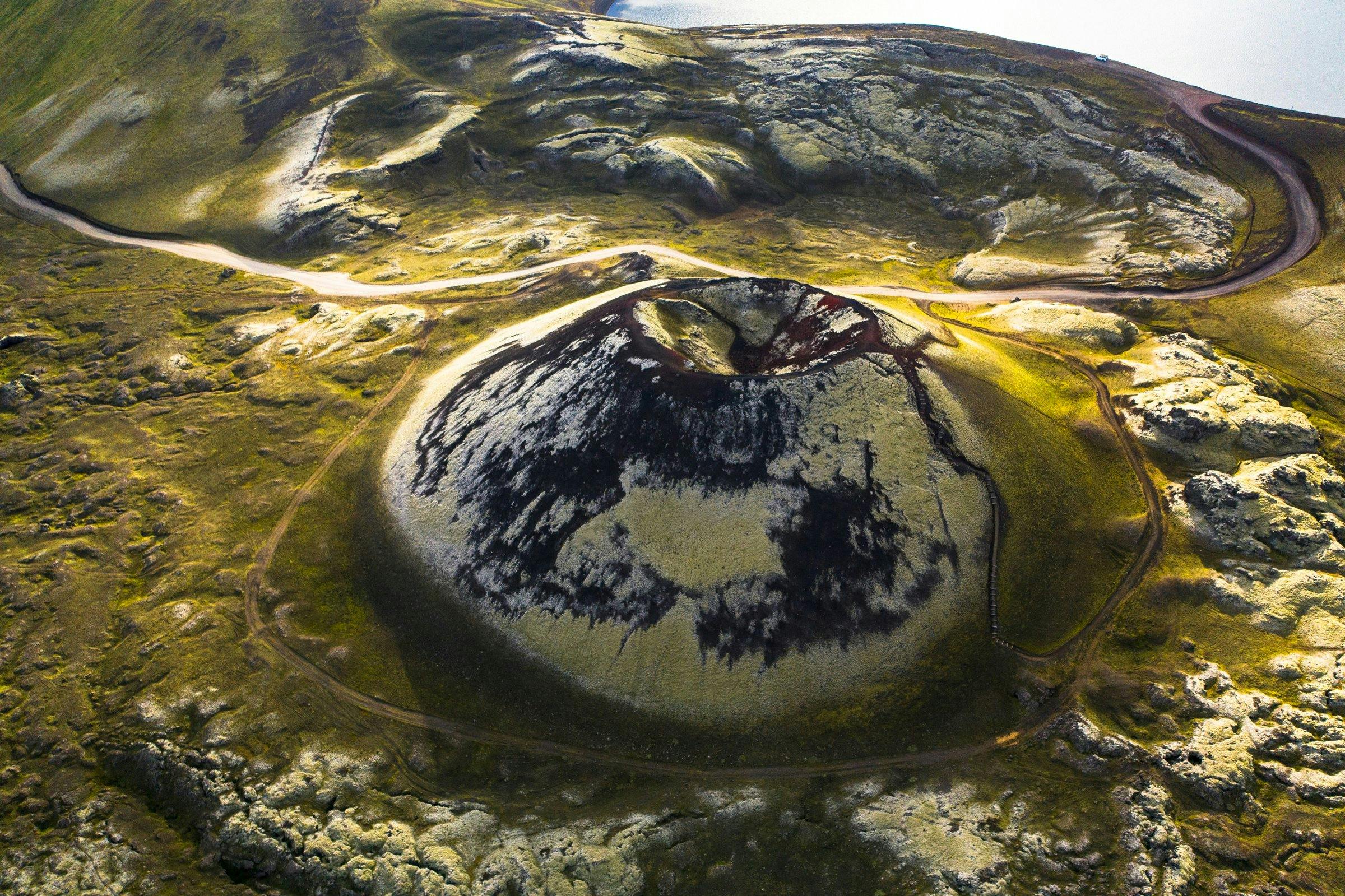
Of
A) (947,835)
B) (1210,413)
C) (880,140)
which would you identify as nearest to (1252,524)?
(1210,413)

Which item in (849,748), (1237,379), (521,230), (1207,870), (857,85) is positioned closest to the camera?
(1207,870)

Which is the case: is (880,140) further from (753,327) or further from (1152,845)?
(1152,845)

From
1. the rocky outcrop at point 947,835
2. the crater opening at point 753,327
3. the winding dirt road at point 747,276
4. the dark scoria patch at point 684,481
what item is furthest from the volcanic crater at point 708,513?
the rocky outcrop at point 947,835

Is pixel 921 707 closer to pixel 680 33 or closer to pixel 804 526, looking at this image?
pixel 804 526

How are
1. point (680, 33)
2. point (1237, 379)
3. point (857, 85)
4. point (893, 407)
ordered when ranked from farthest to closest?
point (680, 33) → point (857, 85) → point (1237, 379) → point (893, 407)

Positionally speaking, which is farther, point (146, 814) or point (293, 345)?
point (293, 345)

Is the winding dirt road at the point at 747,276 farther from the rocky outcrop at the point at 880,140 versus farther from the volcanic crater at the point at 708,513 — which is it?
the rocky outcrop at the point at 880,140

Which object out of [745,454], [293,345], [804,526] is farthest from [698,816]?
[293,345]
